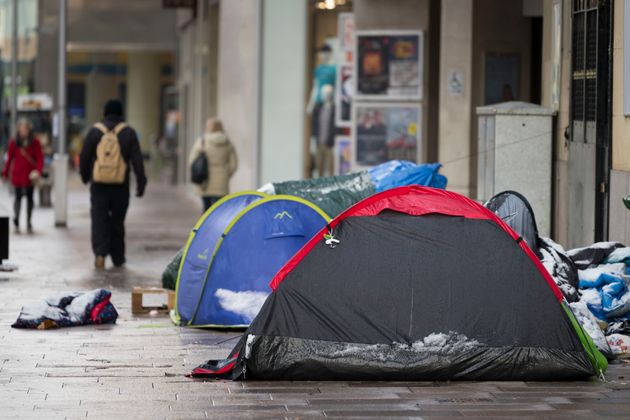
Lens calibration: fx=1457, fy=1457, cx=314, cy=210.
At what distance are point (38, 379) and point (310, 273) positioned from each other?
189 centimetres

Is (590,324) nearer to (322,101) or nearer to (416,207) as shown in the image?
(416,207)

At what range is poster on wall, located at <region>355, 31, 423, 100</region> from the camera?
2009cm

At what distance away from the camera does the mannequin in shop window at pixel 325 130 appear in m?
24.7

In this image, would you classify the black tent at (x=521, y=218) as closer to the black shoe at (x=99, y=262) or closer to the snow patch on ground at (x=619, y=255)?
the snow patch on ground at (x=619, y=255)

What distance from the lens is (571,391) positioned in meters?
8.98

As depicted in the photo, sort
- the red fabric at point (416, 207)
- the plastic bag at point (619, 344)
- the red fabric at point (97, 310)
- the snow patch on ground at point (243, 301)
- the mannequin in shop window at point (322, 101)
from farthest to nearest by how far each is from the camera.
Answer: the mannequin in shop window at point (322, 101) → the red fabric at point (97, 310) → the snow patch on ground at point (243, 301) → the plastic bag at point (619, 344) → the red fabric at point (416, 207)

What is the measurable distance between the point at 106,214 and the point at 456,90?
16.1ft

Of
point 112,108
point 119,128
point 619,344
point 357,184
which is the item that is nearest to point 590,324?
point 619,344

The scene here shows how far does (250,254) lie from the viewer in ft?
38.8

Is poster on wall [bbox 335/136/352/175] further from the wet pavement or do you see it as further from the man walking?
the wet pavement

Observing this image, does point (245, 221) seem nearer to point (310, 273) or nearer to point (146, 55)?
point (310, 273)

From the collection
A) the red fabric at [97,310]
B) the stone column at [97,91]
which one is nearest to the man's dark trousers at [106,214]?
the red fabric at [97,310]

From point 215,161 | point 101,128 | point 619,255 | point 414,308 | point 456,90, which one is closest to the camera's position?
point 414,308

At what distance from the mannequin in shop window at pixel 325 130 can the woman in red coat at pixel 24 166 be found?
185 inches
